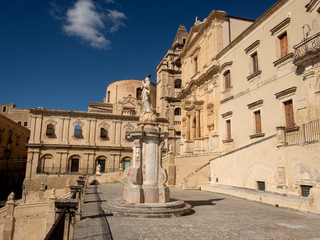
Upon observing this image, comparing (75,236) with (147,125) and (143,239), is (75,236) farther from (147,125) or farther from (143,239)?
(147,125)

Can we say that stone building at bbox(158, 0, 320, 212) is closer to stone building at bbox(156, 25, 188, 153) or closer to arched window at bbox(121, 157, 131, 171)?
stone building at bbox(156, 25, 188, 153)

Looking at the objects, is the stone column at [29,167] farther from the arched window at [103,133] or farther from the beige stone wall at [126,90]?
the beige stone wall at [126,90]

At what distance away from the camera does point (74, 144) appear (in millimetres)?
36344

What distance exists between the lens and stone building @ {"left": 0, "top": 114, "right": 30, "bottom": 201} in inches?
1390

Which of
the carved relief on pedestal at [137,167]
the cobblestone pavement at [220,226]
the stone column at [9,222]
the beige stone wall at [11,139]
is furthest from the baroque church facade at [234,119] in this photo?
the stone column at [9,222]

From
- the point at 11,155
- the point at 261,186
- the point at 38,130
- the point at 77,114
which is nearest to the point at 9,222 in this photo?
the point at 261,186

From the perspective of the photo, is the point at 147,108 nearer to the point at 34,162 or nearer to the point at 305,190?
the point at 305,190

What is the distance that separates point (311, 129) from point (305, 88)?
3338 millimetres

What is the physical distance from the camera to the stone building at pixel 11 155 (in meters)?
35.3

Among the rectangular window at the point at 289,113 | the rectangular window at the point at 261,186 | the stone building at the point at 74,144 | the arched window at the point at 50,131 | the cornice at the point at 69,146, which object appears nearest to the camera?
the rectangular window at the point at 261,186

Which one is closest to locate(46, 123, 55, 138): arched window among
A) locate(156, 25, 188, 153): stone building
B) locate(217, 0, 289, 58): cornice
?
locate(156, 25, 188, 153): stone building

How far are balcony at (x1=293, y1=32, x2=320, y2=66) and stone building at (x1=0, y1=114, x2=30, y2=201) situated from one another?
108 ft

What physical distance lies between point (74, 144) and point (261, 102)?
2662 cm

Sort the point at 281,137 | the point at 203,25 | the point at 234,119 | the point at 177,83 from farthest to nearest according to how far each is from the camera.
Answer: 1. the point at 177,83
2. the point at 203,25
3. the point at 234,119
4. the point at 281,137
